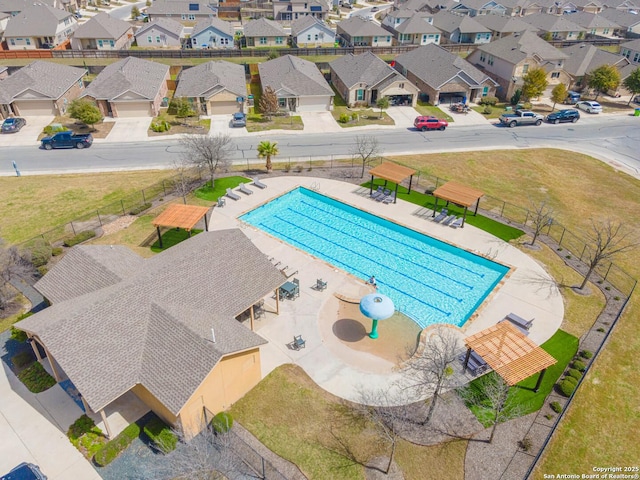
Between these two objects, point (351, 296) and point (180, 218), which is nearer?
point (351, 296)

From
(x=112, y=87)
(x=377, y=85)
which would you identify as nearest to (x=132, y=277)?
(x=112, y=87)

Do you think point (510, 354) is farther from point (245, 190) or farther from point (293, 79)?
point (293, 79)

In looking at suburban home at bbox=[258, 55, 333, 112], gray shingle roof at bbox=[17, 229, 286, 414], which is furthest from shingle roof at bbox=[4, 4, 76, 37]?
gray shingle roof at bbox=[17, 229, 286, 414]

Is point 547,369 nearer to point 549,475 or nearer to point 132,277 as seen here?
point 549,475

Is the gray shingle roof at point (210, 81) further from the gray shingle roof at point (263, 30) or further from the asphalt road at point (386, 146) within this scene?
the gray shingle roof at point (263, 30)

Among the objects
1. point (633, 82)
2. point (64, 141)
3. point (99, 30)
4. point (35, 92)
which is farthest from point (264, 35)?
point (633, 82)

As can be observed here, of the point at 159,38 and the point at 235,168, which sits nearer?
the point at 235,168

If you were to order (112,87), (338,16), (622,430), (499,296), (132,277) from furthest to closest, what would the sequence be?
(338,16) < (112,87) < (499,296) < (132,277) < (622,430)

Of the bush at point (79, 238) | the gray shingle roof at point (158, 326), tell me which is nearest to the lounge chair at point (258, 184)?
the bush at point (79, 238)
